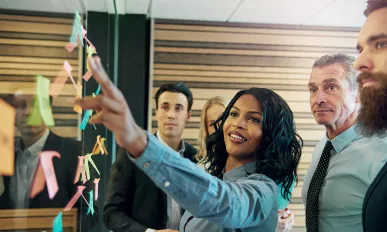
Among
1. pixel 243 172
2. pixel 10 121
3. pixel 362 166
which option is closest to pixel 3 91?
pixel 10 121

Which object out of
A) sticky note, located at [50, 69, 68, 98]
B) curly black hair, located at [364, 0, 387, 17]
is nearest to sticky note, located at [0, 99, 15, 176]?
sticky note, located at [50, 69, 68, 98]

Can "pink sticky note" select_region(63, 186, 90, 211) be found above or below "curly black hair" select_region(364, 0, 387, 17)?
below

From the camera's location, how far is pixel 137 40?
11.8 ft

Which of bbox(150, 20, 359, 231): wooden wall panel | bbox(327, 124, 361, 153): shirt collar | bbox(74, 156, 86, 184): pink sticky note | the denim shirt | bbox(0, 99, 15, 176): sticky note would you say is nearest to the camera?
bbox(0, 99, 15, 176): sticky note

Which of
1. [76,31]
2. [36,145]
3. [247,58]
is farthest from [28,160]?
[247,58]

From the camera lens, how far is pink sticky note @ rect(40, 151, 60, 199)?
2.38ft

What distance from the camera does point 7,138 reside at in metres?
0.54

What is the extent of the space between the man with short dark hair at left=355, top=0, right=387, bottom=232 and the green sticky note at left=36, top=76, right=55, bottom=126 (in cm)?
76

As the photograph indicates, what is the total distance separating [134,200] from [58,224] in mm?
1041

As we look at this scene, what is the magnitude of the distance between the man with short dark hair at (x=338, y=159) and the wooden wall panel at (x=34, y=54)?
3.25 ft

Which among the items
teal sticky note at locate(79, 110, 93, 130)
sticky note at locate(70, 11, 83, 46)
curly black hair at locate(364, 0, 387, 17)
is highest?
curly black hair at locate(364, 0, 387, 17)

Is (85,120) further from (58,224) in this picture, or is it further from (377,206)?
(377,206)

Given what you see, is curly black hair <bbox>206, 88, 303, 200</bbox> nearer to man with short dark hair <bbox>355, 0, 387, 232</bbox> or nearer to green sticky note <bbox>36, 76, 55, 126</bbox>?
man with short dark hair <bbox>355, 0, 387, 232</bbox>

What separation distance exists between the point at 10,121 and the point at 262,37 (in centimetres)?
352
